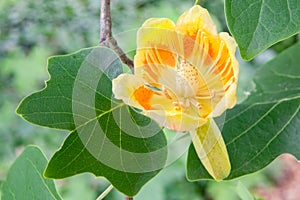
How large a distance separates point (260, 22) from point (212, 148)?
0.14m

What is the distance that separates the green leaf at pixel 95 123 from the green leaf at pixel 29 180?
12cm

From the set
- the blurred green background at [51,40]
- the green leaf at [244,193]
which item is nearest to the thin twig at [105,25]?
the green leaf at [244,193]

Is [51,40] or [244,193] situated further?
[51,40]

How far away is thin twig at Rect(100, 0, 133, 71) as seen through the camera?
723mm

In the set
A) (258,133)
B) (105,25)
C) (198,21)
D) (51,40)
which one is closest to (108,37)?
(105,25)

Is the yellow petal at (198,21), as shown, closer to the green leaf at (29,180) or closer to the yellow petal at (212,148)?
the yellow petal at (212,148)

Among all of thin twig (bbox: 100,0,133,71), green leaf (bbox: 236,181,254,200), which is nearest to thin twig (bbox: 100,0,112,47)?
thin twig (bbox: 100,0,133,71)

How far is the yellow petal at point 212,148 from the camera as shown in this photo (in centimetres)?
66

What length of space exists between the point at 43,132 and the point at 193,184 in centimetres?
65

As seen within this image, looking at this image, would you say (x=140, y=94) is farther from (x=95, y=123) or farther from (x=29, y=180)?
(x=29, y=180)

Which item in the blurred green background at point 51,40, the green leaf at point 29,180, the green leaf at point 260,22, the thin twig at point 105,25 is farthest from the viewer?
the blurred green background at point 51,40

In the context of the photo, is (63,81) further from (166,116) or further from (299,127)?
(299,127)

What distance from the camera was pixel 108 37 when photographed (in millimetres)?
732

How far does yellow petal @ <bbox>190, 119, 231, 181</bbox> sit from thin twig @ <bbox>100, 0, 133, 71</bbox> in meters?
0.12
